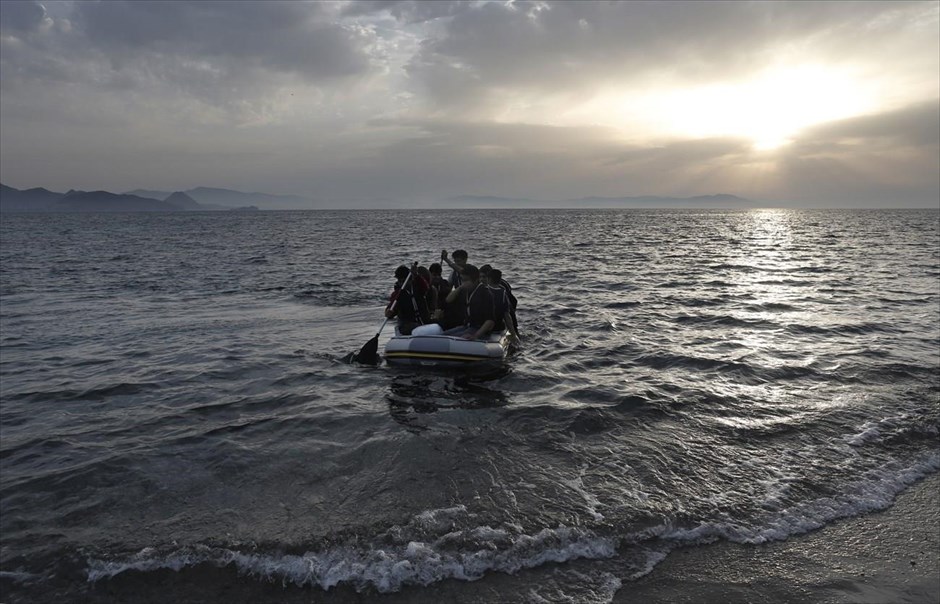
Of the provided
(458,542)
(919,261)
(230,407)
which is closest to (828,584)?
(458,542)

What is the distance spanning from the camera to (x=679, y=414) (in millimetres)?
8320

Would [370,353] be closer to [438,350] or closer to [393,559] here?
[438,350]

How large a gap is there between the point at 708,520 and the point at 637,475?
3.48 feet

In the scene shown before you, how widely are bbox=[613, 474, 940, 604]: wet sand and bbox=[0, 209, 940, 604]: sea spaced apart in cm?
17

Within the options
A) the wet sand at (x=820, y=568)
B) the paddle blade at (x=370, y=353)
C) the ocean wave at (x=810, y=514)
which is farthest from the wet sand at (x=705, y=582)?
the paddle blade at (x=370, y=353)

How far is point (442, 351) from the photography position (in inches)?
415

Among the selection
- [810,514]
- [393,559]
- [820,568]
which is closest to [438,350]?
[393,559]

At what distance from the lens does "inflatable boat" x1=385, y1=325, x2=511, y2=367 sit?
34.4 ft

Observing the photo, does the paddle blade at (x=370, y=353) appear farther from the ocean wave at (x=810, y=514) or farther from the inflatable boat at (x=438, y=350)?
the ocean wave at (x=810, y=514)

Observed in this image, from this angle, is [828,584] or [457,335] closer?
[828,584]

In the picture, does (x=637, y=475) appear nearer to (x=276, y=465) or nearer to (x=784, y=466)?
(x=784, y=466)

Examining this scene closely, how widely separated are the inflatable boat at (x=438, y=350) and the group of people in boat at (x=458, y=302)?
1.08 ft

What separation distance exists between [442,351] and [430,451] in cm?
360

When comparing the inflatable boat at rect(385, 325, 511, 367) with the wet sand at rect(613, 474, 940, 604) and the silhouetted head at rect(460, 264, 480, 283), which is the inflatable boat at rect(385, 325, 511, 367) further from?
the wet sand at rect(613, 474, 940, 604)
